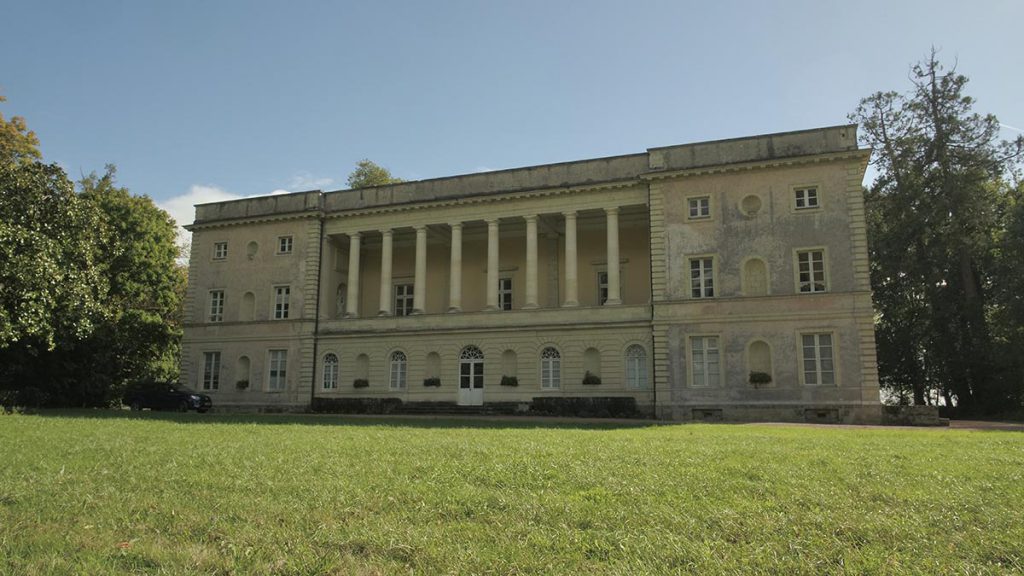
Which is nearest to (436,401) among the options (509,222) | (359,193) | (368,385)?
(368,385)

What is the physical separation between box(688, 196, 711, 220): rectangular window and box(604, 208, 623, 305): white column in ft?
11.7

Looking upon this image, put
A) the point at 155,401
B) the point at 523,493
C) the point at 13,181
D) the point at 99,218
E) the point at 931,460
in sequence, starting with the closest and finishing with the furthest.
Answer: the point at 523,493, the point at 931,460, the point at 13,181, the point at 99,218, the point at 155,401

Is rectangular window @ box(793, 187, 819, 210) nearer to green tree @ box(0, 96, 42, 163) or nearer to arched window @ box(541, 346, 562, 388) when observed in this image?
arched window @ box(541, 346, 562, 388)

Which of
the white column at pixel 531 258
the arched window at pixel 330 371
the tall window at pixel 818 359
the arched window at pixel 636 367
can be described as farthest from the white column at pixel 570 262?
the arched window at pixel 330 371

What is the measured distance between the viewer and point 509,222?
121ft

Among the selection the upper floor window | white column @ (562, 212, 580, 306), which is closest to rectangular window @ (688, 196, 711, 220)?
the upper floor window

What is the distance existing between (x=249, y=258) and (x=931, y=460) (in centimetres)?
3545

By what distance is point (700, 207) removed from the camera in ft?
104

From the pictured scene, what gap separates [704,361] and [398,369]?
1510cm

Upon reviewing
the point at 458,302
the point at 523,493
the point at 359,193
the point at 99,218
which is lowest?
the point at 523,493

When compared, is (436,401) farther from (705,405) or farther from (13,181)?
(13,181)

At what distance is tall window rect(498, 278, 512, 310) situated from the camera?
3853 cm

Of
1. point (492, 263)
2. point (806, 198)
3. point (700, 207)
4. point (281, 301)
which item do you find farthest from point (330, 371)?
point (806, 198)

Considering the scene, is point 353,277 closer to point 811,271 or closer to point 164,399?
point 164,399
